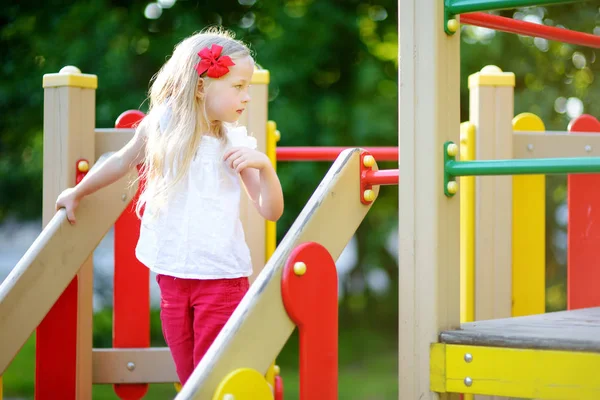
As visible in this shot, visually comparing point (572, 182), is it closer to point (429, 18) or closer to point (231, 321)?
point (429, 18)

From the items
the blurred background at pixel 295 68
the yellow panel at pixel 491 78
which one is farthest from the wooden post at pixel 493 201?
the blurred background at pixel 295 68

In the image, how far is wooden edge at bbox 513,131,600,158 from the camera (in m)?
3.08

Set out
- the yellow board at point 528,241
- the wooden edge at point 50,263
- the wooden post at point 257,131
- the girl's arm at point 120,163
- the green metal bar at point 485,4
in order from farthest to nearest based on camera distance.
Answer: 1. the yellow board at point 528,241
2. the wooden post at point 257,131
3. the wooden edge at point 50,263
4. the girl's arm at point 120,163
5. the green metal bar at point 485,4

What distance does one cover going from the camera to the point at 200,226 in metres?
2.22

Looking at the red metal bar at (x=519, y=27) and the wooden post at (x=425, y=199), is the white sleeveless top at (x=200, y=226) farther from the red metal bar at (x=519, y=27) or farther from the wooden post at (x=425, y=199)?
the red metal bar at (x=519, y=27)

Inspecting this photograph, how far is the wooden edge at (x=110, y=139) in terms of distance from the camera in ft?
9.55

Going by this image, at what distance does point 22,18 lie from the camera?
5.95m

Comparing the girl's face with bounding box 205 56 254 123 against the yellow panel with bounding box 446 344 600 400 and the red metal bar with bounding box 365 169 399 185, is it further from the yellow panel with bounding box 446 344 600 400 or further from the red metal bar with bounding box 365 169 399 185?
the yellow panel with bounding box 446 344 600 400

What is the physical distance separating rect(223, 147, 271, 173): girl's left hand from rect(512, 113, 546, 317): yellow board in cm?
136

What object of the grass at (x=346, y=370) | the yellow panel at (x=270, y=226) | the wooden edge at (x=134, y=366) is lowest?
the grass at (x=346, y=370)

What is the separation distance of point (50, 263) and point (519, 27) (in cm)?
151

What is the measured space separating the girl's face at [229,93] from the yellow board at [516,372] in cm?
78

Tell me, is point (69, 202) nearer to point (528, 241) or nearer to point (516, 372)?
point (516, 372)

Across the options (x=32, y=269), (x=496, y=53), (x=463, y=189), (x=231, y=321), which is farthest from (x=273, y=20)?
(x=231, y=321)
